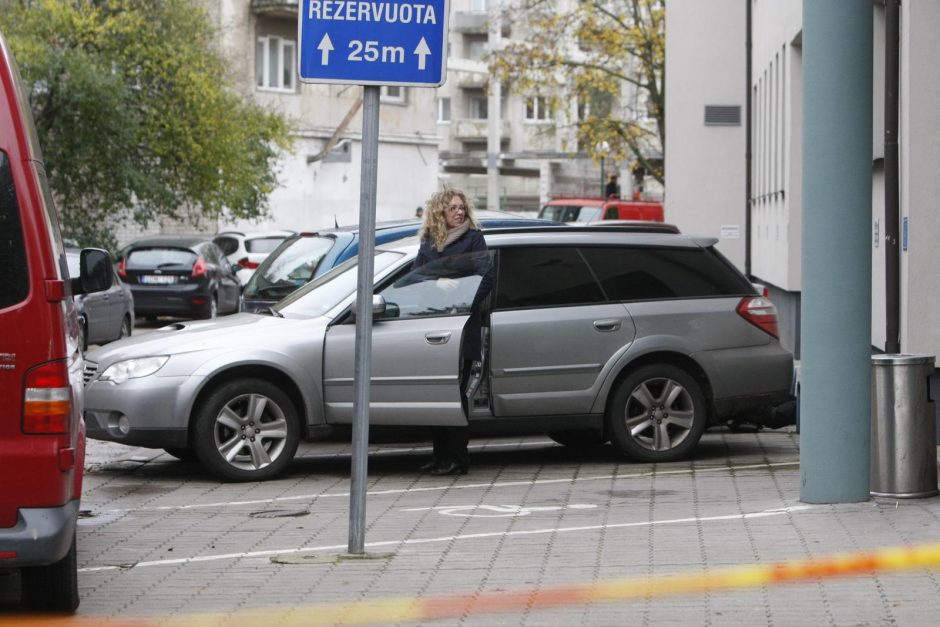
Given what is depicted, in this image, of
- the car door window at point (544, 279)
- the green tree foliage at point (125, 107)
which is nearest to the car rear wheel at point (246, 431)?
the car door window at point (544, 279)

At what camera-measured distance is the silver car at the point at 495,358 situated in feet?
35.3

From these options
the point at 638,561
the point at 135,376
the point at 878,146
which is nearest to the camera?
the point at 638,561

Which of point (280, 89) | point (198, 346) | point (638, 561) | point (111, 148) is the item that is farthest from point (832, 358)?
point (280, 89)

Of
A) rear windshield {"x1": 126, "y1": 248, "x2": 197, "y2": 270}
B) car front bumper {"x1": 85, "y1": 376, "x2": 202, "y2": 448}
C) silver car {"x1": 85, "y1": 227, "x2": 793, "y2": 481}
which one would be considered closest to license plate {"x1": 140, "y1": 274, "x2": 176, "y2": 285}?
rear windshield {"x1": 126, "y1": 248, "x2": 197, "y2": 270}

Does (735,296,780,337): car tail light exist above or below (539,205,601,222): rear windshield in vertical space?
below

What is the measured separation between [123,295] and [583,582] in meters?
17.8

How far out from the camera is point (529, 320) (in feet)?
37.3

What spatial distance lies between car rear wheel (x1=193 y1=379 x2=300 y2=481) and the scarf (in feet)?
4.79

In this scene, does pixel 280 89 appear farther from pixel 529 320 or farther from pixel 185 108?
pixel 529 320

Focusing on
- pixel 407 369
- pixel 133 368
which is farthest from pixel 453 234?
pixel 133 368

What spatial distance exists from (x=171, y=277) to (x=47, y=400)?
906 inches

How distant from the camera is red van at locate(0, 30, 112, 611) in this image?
6.12 m

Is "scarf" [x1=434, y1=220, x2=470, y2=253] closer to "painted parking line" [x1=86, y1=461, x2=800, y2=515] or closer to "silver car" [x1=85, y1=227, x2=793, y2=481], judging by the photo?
"silver car" [x1=85, y1=227, x2=793, y2=481]

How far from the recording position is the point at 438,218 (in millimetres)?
11344
